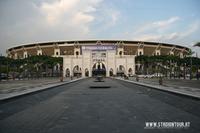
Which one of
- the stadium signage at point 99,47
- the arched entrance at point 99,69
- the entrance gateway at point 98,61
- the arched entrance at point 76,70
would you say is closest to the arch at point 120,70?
the entrance gateway at point 98,61

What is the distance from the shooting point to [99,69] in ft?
330

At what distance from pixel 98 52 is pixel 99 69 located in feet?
24.1

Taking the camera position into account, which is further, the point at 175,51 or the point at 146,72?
the point at 175,51

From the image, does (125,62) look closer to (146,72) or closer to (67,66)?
(146,72)

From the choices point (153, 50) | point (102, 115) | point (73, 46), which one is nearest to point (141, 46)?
point (153, 50)

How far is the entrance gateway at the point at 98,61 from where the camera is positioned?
97000 millimetres

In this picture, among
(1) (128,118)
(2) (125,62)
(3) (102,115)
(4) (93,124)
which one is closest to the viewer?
(4) (93,124)

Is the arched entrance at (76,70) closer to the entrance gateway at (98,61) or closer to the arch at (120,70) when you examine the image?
the entrance gateway at (98,61)

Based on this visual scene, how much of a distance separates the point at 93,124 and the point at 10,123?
7.51 feet

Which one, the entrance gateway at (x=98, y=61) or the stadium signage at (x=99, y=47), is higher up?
the stadium signage at (x=99, y=47)

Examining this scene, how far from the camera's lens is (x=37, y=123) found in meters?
6.43

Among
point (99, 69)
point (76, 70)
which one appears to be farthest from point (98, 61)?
point (76, 70)

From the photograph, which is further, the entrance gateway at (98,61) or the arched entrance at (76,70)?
the arched entrance at (76,70)

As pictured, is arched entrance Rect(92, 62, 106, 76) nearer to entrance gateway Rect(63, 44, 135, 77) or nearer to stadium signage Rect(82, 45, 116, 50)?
entrance gateway Rect(63, 44, 135, 77)
